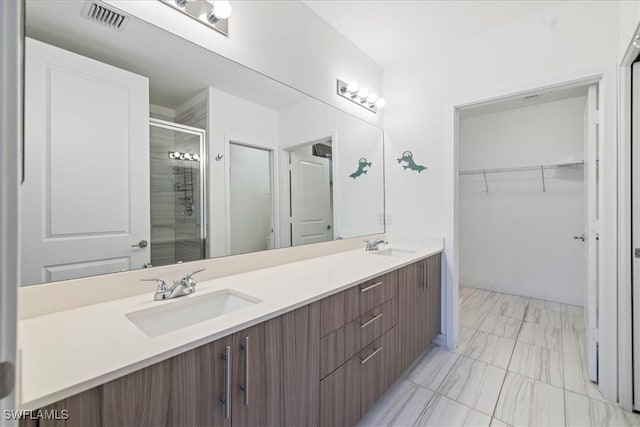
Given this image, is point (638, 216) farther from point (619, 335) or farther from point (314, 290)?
point (314, 290)

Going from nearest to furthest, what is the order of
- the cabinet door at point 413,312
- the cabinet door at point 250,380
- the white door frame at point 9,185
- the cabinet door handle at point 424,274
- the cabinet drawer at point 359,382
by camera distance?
1. the white door frame at point 9,185
2. the cabinet door at point 250,380
3. the cabinet drawer at point 359,382
4. the cabinet door at point 413,312
5. the cabinet door handle at point 424,274

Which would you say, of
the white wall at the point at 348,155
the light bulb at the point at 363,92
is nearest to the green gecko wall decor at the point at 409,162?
the white wall at the point at 348,155

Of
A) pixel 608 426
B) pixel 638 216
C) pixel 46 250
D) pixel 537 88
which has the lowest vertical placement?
pixel 608 426

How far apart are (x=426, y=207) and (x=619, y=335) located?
137cm

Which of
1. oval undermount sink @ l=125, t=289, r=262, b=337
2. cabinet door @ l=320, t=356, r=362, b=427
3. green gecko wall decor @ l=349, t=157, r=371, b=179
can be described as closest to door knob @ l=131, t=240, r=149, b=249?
oval undermount sink @ l=125, t=289, r=262, b=337

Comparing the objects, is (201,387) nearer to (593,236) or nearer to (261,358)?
(261,358)

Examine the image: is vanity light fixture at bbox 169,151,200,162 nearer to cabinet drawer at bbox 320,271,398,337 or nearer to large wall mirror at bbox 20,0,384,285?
→ large wall mirror at bbox 20,0,384,285

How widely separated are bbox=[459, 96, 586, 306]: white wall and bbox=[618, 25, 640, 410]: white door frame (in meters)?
1.70

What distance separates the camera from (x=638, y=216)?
4.98 ft

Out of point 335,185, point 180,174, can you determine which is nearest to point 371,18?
point 335,185

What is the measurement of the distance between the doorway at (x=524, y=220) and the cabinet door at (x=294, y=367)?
177 centimetres

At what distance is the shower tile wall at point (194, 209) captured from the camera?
1291mm

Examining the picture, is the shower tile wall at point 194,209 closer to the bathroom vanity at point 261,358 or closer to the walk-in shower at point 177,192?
the walk-in shower at point 177,192

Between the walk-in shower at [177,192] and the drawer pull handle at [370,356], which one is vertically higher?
the walk-in shower at [177,192]
